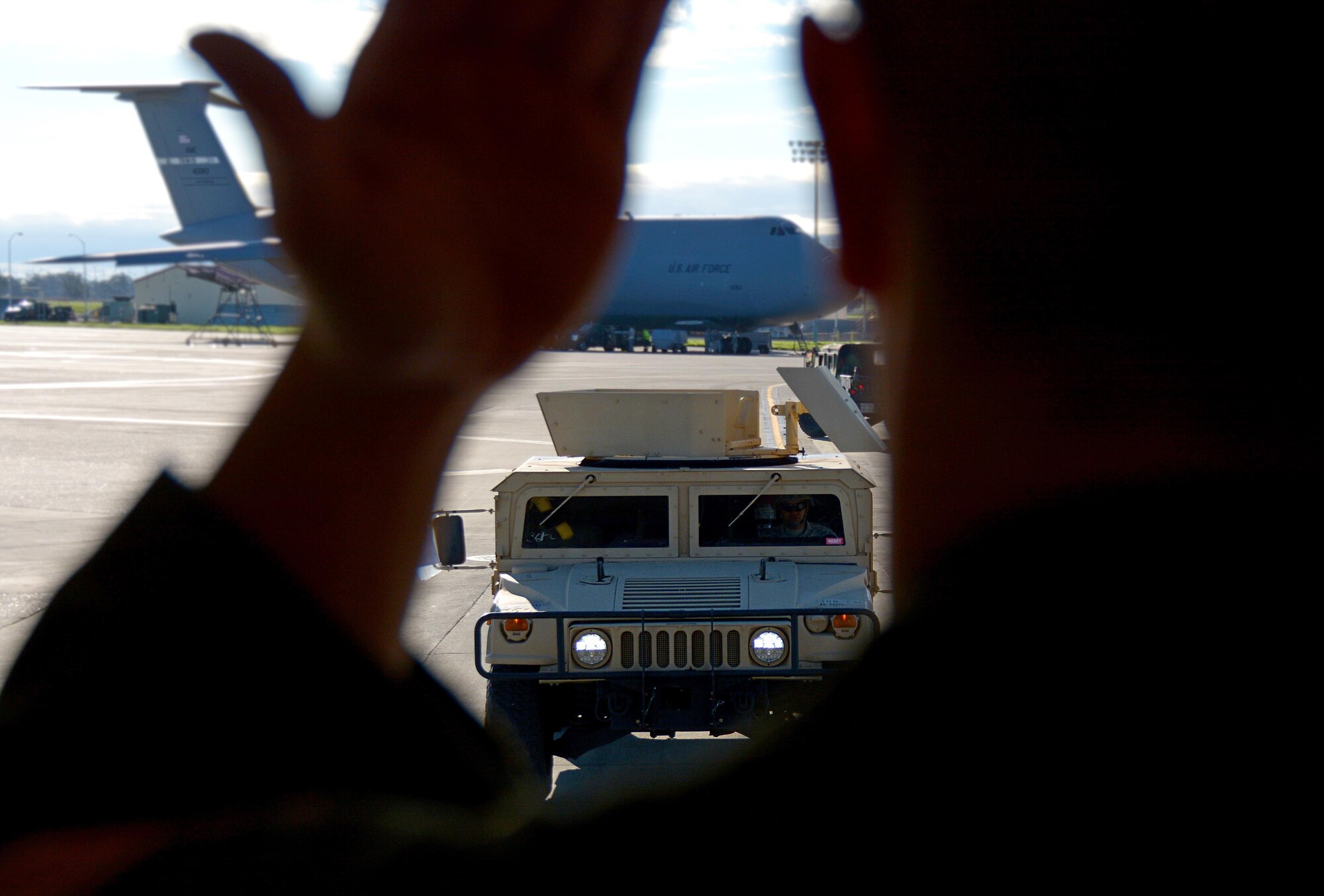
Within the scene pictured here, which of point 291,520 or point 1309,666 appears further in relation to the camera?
point 291,520

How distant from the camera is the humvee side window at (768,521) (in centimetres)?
618

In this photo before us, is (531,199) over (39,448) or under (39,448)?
over

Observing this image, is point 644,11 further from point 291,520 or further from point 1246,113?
point 291,520

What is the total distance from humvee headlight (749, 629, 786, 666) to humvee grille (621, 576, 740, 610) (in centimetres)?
19

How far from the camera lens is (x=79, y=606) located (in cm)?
98

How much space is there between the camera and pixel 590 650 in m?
5.56

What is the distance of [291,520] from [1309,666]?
735 millimetres

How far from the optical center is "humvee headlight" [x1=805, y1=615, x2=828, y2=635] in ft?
17.7

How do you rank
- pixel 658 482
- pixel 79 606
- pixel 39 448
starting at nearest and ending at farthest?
1. pixel 79 606
2. pixel 658 482
3. pixel 39 448

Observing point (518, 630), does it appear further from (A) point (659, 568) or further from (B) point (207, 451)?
(B) point (207, 451)

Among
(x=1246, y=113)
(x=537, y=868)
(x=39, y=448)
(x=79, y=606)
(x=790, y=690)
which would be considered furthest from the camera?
(x=39, y=448)

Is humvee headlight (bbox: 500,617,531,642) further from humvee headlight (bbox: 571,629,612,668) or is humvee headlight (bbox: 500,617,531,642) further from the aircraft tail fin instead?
the aircraft tail fin

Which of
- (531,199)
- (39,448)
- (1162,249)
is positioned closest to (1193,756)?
(1162,249)

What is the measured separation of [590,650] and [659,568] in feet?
2.29
